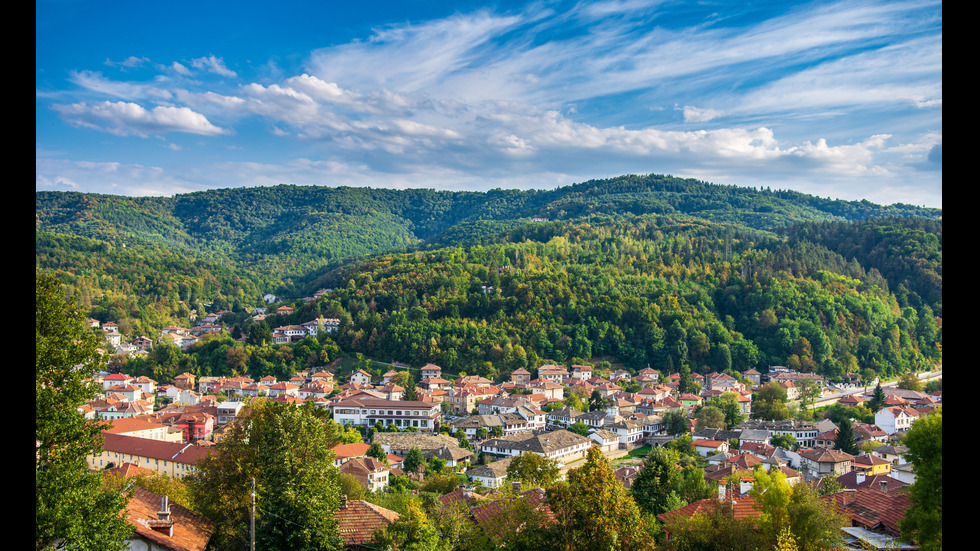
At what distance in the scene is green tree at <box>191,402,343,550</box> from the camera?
313 inches

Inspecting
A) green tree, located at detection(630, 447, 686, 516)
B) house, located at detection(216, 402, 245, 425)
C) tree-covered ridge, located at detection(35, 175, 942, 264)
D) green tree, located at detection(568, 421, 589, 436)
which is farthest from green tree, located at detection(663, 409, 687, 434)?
tree-covered ridge, located at detection(35, 175, 942, 264)

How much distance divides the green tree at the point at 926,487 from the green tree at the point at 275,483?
648cm

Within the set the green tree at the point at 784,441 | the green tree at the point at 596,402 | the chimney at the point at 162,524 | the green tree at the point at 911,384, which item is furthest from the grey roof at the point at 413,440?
the green tree at the point at 911,384

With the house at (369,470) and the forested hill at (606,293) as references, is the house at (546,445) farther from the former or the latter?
the forested hill at (606,293)

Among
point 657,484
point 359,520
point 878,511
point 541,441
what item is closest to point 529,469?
point 657,484

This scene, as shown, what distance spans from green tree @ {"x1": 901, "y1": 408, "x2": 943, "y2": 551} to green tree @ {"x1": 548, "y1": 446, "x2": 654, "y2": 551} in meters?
4.52

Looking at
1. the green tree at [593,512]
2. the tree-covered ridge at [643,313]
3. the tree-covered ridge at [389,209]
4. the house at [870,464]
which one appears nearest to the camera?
the green tree at [593,512]

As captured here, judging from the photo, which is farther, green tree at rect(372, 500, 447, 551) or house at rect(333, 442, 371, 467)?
house at rect(333, 442, 371, 467)

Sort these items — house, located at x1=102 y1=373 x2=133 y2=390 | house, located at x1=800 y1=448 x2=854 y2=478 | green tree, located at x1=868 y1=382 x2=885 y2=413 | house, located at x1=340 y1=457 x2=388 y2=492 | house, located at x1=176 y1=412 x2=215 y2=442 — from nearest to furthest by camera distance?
house, located at x1=340 y1=457 x2=388 y2=492 < house, located at x1=800 y1=448 x2=854 y2=478 < house, located at x1=176 y1=412 x2=215 y2=442 < green tree, located at x1=868 y1=382 x2=885 y2=413 < house, located at x1=102 y1=373 x2=133 y2=390

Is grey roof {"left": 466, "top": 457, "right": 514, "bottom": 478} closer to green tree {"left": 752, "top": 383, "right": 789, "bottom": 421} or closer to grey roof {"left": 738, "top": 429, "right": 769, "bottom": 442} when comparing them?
grey roof {"left": 738, "top": 429, "right": 769, "bottom": 442}

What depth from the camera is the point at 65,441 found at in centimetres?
494

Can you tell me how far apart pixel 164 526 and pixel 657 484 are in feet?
32.3

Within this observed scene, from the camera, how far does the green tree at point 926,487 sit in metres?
3.05
